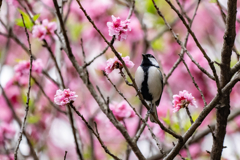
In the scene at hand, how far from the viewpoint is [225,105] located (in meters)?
1.70

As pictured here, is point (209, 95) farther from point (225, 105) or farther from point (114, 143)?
point (225, 105)

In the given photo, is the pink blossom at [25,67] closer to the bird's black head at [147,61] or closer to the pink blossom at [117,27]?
the bird's black head at [147,61]

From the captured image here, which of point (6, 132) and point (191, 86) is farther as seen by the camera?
point (191, 86)

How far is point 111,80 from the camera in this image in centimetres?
360

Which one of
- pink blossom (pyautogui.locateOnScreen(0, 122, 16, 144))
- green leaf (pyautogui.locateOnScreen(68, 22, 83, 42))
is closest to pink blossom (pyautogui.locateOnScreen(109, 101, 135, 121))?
pink blossom (pyautogui.locateOnScreen(0, 122, 16, 144))

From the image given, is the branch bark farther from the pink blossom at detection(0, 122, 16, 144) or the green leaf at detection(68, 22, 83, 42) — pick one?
the green leaf at detection(68, 22, 83, 42)

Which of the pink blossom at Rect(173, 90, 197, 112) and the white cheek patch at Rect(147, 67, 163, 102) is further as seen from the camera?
the white cheek patch at Rect(147, 67, 163, 102)

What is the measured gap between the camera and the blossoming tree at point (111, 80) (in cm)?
176

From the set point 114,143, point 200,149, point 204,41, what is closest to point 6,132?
point 114,143

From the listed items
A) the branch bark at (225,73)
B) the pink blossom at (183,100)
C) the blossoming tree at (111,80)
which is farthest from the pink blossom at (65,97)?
the branch bark at (225,73)

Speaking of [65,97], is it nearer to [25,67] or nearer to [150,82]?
[150,82]

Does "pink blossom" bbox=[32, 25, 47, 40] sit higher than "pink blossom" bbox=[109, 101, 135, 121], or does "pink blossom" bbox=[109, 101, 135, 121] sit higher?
"pink blossom" bbox=[32, 25, 47, 40]

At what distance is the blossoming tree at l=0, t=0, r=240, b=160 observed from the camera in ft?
5.79

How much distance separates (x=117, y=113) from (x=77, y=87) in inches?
90.7
